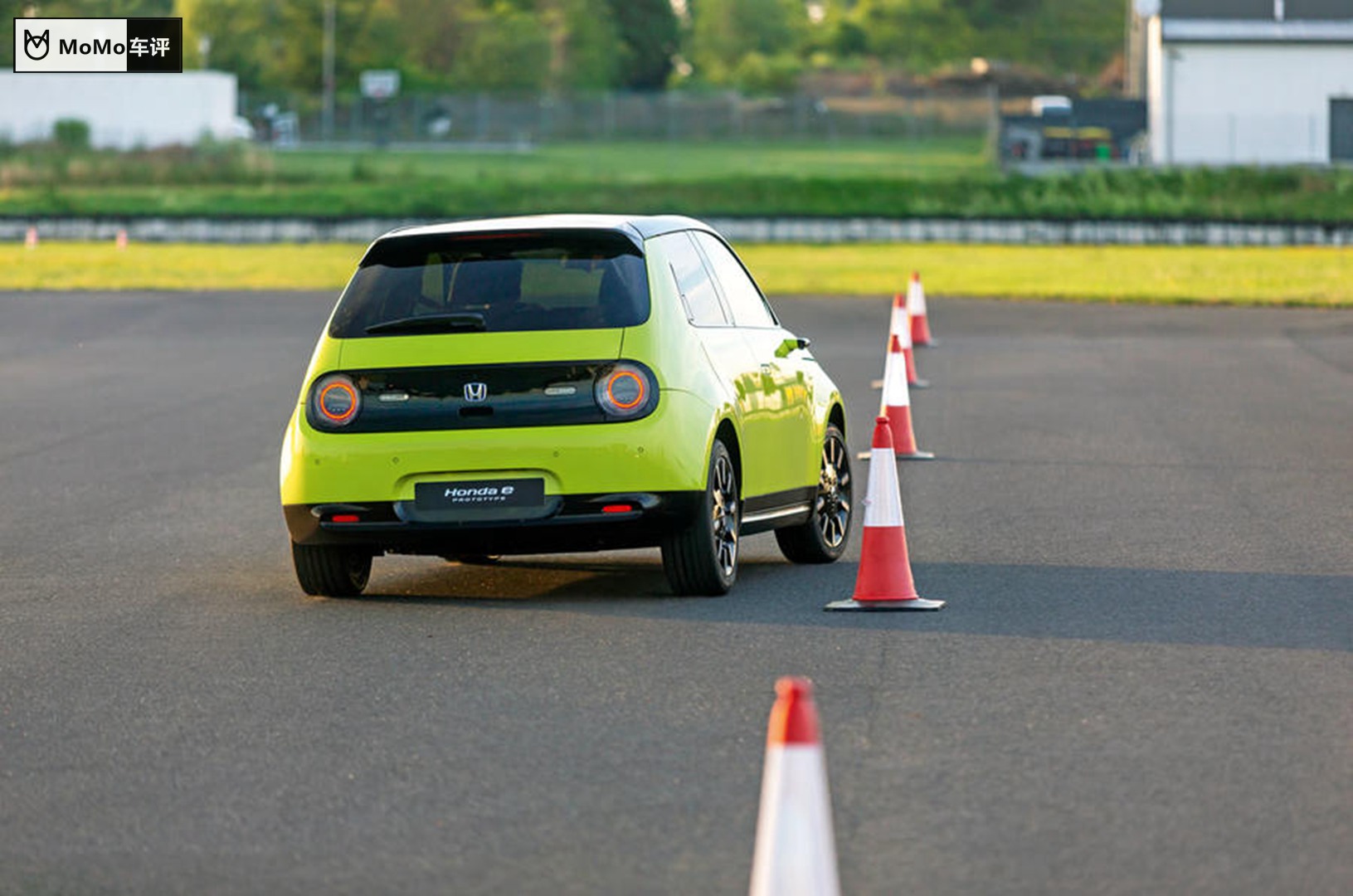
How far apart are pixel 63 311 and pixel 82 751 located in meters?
29.0

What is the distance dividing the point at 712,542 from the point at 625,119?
7724 centimetres

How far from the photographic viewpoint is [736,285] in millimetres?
11547

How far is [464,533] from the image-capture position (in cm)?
1010

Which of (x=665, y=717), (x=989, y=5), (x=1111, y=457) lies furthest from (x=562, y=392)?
(x=989, y=5)

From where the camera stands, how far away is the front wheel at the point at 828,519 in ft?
38.2

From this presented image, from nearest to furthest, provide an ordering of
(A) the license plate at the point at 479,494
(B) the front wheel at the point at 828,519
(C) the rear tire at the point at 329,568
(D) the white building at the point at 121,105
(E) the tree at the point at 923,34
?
(A) the license plate at the point at 479,494 → (C) the rear tire at the point at 329,568 → (B) the front wheel at the point at 828,519 → (D) the white building at the point at 121,105 → (E) the tree at the point at 923,34

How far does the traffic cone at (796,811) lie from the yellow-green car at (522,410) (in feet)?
18.1

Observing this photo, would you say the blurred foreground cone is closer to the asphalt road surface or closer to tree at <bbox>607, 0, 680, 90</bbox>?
the asphalt road surface

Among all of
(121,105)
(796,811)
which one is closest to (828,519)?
(796,811)

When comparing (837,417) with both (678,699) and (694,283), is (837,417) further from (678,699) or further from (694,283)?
(678,699)

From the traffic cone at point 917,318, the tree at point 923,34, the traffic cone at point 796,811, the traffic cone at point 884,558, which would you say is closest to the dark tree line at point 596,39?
the tree at point 923,34

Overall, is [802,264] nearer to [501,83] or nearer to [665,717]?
[665,717]

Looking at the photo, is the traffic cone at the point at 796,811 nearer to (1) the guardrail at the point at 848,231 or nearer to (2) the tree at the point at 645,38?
(1) the guardrail at the point at 848,231

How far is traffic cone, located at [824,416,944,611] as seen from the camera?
996 centimetres
